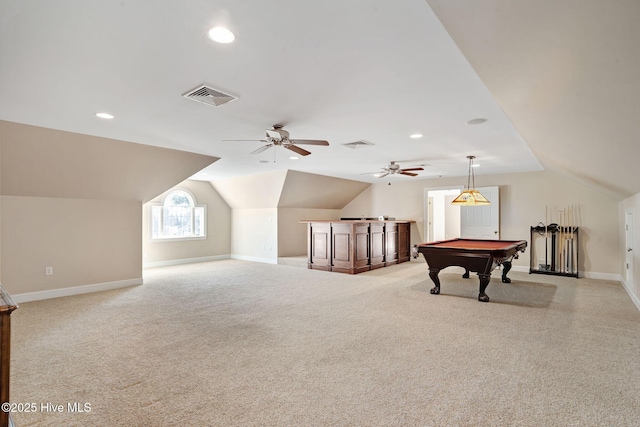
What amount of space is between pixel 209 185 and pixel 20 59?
7206 mm

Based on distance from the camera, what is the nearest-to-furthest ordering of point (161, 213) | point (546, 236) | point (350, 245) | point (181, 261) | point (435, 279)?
1. point (435, 279)
2. point (350, 245)
3. point (546, 236)
4. point (161, 213)
5. point (181, 261)

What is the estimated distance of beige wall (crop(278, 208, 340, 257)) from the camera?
8994 millimetres

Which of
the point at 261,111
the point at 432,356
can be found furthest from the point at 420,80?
the point at 432,356

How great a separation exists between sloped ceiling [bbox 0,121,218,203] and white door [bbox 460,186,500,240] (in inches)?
251

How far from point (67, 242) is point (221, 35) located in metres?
5.13

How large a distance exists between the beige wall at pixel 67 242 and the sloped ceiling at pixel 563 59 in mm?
6087

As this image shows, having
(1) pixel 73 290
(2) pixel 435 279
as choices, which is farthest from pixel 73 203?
(2) pixel 435 279

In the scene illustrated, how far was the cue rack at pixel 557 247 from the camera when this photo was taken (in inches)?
Result: 273

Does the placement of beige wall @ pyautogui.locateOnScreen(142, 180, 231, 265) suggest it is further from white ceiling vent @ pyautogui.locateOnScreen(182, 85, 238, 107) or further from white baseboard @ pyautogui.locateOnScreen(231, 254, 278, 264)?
white ceiling vent @ pyautogui.locateOnScreen(182, 85, 238, 107)

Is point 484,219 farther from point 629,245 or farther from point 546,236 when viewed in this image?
point 629,245

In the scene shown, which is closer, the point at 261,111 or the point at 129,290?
the point at 261,111

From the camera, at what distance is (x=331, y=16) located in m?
1.80

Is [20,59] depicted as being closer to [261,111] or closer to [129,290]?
[261,111]

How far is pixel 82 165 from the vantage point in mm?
4953
